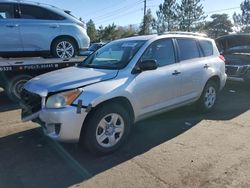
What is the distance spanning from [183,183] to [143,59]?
218 cm

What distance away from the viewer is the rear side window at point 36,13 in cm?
782

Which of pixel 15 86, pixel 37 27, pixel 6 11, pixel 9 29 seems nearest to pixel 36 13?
pixel 37 27

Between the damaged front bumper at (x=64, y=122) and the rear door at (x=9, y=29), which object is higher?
the rear door at (x=9, y=29)

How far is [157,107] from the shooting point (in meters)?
5.38

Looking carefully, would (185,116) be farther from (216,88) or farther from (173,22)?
(173,22)

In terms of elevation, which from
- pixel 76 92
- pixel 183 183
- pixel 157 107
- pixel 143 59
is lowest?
pixel 183 183

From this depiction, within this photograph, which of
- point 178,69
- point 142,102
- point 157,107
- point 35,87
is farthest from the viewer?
point 178,69

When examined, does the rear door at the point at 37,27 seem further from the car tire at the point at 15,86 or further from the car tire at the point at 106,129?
the car tire at the point at 106,129

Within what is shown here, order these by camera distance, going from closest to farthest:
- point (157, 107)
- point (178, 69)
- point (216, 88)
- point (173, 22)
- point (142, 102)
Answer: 1. point (142, 102)
2. point (157, 107)
3. point (178, 69)
4. point (216, 88)
5. point (173, 22)

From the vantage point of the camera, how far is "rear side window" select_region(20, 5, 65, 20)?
7824mm

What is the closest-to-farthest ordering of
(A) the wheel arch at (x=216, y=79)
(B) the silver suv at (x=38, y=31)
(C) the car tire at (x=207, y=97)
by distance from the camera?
(C) the car tire at (x=207, y=97)
(A) the wheel arch at (x=216, y=79)
(B) the silver suv at (x=38, y=31)

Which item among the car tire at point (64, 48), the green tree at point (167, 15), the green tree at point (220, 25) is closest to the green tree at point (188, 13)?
the green tree at point (167, 15)

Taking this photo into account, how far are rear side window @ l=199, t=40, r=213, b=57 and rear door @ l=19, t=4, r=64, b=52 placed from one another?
3.80 metres

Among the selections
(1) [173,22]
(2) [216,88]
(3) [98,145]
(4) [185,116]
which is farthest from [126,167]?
→ (1) [173,22]
